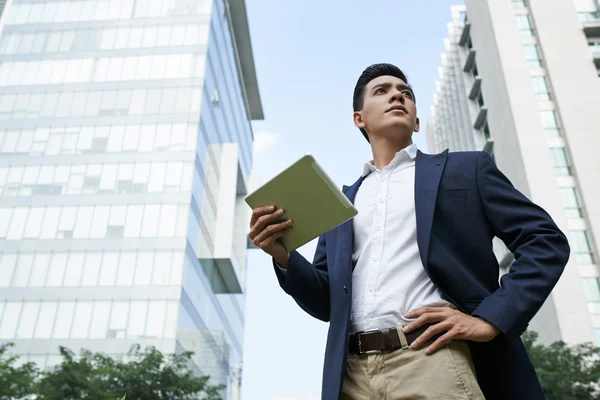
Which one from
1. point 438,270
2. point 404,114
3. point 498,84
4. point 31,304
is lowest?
point 438,270

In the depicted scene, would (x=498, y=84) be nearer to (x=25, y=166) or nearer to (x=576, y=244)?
(x=576, y=244)

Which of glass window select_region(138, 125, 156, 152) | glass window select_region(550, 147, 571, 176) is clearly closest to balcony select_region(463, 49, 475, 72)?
glass window select_region(550, 147, 571, 176)

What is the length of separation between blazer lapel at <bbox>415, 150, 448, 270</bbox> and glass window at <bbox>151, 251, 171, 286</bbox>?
20921 mm

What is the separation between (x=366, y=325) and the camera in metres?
1.75

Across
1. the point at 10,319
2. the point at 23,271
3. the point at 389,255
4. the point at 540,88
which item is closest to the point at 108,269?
the point at 23,271

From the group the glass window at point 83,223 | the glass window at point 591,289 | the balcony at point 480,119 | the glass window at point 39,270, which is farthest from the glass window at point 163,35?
the glass window at point 591,289

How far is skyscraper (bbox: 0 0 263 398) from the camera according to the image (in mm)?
21453

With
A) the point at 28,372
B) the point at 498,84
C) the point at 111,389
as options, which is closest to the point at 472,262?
the point at 111,389

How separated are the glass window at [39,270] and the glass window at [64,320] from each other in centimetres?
122

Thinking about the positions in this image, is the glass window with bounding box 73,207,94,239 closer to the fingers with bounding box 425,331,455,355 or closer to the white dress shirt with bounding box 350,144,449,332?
the white dress shirt with bounding box 350,144,449,332

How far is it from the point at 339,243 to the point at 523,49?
3231cm

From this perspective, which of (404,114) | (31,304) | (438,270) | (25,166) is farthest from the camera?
(25,166)

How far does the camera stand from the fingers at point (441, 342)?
5.09 feet

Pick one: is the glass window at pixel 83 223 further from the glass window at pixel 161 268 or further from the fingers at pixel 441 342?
the fingers at pixel 441 342
